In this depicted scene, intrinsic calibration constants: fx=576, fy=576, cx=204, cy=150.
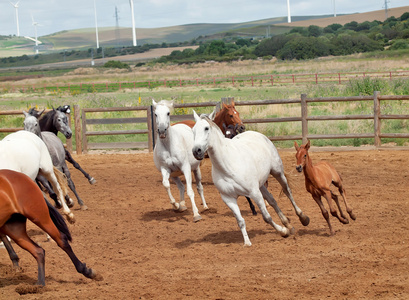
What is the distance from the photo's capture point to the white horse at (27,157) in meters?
7.30

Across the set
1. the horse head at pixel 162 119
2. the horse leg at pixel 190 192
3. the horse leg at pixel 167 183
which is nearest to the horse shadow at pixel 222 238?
the horse leg at pixel 190 192

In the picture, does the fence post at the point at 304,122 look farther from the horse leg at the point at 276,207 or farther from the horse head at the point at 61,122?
the horse leg at the point at 276,207

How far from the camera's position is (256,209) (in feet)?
31.7

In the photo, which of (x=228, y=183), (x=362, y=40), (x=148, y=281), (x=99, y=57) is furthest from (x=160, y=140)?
(x=99, y=57)

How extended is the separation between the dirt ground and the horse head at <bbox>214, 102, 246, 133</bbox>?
1399 millimetres

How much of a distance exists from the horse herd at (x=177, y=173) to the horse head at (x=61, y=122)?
60cm

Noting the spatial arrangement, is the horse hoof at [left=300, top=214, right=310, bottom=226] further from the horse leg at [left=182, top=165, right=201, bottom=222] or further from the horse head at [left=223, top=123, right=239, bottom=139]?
the horse head at [left=223, top=123, right=239, bottom=139]

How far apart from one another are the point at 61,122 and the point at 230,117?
3.23 m

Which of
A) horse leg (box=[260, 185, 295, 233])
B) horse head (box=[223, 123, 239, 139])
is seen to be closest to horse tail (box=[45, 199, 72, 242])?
horse leg (box=[260, 185, 295, 233])

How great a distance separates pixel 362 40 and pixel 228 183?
265ft

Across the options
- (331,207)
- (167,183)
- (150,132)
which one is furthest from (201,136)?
(150,132)

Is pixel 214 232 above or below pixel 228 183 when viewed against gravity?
below

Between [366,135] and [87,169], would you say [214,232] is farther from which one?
[366,135]

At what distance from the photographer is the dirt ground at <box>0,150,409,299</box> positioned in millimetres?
5621
